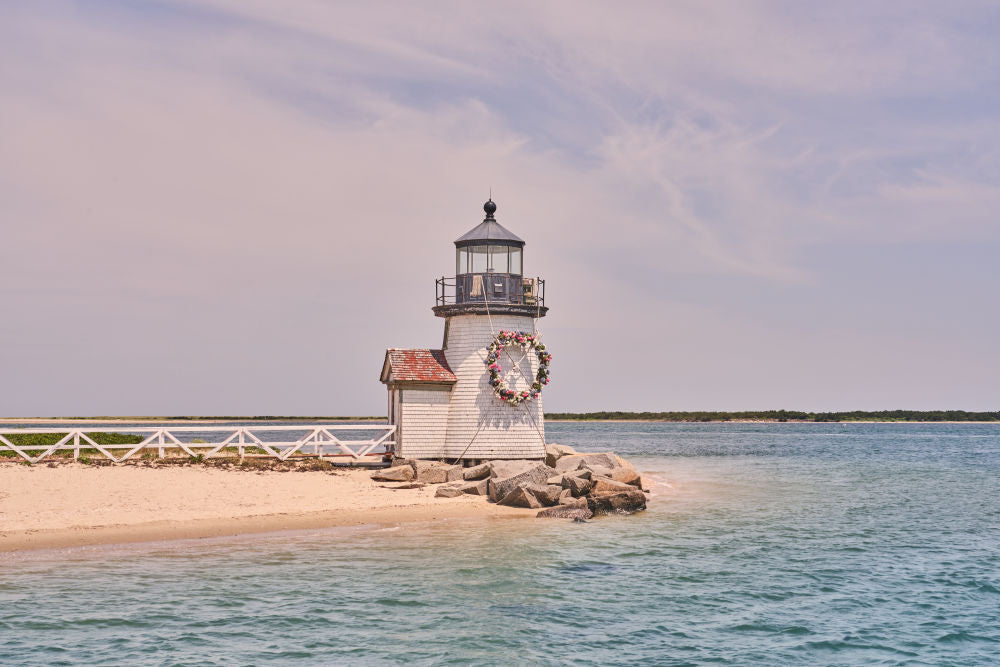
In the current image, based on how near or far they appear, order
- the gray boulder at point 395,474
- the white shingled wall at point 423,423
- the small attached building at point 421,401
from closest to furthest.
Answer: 1. the gray boulder at point 395,474
2. the small attached building at point 421,401
3. the white shingled wall at point 423,423

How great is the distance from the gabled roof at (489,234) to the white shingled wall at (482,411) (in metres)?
2.48

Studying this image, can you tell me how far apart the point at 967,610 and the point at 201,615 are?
11.7 meters

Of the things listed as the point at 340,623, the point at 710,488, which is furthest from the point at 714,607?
the point at 710,488

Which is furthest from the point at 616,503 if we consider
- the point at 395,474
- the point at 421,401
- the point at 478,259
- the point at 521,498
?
the point at 478,259

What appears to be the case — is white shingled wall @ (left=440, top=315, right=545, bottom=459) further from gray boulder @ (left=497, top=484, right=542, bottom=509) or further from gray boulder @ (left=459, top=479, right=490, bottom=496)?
gray boulder @ (left=497, top=484, right=542, bottom=509)

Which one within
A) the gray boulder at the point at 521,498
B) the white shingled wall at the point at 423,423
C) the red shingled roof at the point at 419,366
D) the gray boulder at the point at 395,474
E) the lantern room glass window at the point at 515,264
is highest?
the lantern room glass window at the point at 515,264

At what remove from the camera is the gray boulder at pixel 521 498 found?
2225cm

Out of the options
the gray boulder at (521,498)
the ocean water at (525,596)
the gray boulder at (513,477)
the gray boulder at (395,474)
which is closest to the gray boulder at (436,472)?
the gray boulder at (395,474)

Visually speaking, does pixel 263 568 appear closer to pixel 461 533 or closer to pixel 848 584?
pixel 461 533

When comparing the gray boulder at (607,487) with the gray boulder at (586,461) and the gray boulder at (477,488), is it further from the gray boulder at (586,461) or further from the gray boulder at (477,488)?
the gray boulder at (477,488)

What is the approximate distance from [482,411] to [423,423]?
6.75 ft

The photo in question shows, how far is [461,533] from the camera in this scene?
18.6 meters

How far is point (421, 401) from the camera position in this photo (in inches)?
1051

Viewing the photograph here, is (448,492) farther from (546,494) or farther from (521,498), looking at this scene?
(546,494)
